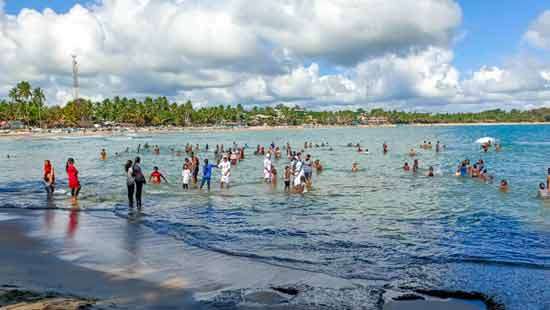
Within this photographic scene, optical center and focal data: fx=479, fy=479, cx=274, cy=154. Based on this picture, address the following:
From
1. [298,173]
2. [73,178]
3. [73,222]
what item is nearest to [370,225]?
[298,173]

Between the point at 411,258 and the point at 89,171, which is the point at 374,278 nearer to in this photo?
the point at 411,258

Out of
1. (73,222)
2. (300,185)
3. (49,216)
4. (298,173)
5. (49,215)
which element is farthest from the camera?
(300,185)

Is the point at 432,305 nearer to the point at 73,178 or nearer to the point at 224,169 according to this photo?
the point at 73,178

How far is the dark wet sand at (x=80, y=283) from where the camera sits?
7363 mm

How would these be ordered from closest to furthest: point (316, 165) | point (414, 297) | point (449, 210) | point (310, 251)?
point (414, 297)
point (310, 251)
point (449, 210)
point (316, 165)

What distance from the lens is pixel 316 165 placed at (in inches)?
1260

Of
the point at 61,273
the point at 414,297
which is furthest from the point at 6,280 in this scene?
the point at 414,297

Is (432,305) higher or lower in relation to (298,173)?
lower

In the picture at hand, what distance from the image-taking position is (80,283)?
27.1 ft

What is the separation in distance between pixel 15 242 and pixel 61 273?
3188 mm

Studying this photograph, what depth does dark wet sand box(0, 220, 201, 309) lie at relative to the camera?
290 inches

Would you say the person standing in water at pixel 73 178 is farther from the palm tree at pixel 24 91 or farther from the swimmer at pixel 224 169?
the palm tree at pixel 24 91

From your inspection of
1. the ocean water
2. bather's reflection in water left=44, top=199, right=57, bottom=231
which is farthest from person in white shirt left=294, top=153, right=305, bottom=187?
bather's reflection in water left=44, top=199, right=57, bottom=231

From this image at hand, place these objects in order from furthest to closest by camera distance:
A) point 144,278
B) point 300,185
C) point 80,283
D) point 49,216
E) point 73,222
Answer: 1. point 300,185
2. point 49,216
3. point 73,222
4. point 144,278
5. point 80,283
